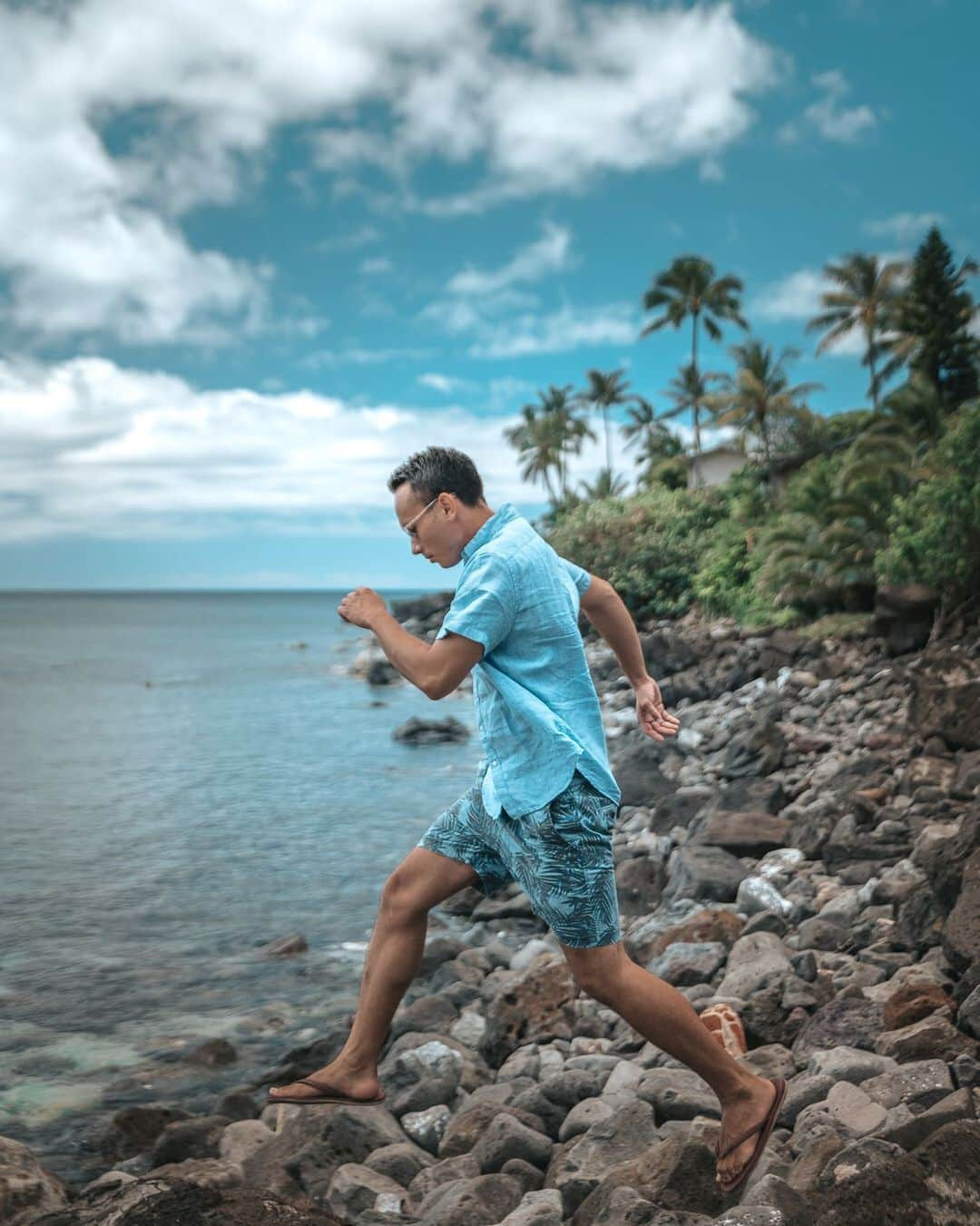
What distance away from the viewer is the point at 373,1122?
446cm

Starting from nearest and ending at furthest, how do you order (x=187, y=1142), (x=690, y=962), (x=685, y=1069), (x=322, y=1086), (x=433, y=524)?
1. (x=433, y=524)
2. (x=322, y=1086)
3. (x=685, y=1069)
4. (x=187, y=1142)
5. (x=690, y=962)

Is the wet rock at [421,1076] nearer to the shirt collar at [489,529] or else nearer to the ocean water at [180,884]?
the ocean water at [180,884]

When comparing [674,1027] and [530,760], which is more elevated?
[530,760]

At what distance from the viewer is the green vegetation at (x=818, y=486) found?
1694 centimetres

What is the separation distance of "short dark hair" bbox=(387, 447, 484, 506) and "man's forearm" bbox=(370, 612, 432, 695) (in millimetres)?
402

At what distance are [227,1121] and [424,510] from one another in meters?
3.19

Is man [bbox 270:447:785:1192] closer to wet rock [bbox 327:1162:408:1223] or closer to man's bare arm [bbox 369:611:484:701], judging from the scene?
man's bare arm [bbox 369:611:484:701]

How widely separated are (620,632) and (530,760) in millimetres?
826

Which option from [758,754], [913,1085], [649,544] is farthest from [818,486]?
[913,1085]

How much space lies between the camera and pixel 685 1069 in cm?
446

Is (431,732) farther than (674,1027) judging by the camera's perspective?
Yes

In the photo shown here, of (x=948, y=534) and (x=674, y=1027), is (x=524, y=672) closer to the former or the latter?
(x=674, y=1027)

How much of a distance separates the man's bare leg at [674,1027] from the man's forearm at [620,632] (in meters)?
0.98

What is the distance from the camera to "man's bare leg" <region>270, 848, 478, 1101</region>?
3.40 m
